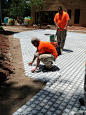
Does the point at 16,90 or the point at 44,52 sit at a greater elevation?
the point at 44,52

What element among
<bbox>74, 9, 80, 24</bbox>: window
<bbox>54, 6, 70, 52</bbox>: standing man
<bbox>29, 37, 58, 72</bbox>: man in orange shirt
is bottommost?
<bbox>29, 37, 58, 72</bbox>: man in orange shirt

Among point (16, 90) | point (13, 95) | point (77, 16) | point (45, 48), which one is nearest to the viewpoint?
point (13, 95)

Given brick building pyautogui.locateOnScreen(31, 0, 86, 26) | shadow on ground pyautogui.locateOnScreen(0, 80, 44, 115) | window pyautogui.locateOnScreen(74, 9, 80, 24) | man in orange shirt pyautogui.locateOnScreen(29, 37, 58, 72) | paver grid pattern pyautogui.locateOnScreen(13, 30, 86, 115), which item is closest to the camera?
paver grid pattern pyautogui.locateOnScreen(13, 30, 86, 115)

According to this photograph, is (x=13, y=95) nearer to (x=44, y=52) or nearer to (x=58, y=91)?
(x=58, y=91)

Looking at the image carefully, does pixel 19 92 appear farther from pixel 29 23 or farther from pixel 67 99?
pixel 29 23

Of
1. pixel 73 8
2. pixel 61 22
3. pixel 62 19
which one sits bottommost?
pixel 61 22

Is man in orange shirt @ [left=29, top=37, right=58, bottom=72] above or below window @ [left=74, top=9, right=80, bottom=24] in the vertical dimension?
below

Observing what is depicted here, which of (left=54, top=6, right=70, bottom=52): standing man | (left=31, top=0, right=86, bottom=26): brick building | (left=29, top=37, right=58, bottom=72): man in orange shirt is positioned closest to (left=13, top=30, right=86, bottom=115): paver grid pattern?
(left=29, top=37, right=58, bottom=72): man in orange shirt

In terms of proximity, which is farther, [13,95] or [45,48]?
[45,48]

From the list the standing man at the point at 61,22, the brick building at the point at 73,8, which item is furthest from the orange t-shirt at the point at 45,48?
the brick building at the point at 73,8

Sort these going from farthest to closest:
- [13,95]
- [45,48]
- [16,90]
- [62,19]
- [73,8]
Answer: [73,8] < [62,19] < [45,48] < [16,90] < [13,95]

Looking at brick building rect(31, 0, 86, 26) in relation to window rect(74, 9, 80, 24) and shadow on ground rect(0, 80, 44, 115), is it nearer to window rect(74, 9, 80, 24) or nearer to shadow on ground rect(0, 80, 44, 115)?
window rect(74, 9, 80, 24)

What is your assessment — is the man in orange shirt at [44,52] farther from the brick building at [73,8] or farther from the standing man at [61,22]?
the brick building at [73,8]

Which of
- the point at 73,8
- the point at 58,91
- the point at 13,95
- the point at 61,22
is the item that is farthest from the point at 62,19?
the point at 73,8
